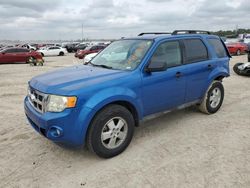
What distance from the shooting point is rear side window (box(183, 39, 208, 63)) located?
16.1 ft

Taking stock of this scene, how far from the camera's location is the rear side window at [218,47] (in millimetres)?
5652

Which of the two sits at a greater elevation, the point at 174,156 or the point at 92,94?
the point at 92,94

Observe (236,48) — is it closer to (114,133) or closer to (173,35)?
(173,35)

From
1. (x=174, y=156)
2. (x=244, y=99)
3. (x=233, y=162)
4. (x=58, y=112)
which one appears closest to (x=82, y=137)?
(x=58, y=112)

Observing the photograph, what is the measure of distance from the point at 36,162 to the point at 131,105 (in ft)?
5.29

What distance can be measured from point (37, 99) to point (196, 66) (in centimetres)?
299

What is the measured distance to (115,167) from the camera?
3549 mm

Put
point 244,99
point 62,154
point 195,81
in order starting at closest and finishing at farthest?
point 62,154
point 195,81
point 244,99

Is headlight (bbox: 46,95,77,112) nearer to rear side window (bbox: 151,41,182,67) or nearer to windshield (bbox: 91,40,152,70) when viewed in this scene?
windshield (bbox: 91,40,152,70)

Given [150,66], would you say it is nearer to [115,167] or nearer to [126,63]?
[126,63]

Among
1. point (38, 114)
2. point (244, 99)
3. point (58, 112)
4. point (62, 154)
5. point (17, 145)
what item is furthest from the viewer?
point (244, 99)

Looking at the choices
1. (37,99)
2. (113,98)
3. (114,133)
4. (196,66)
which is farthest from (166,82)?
(37,99)

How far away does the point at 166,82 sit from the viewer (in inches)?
172

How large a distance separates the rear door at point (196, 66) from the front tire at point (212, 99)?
0.23 metres
